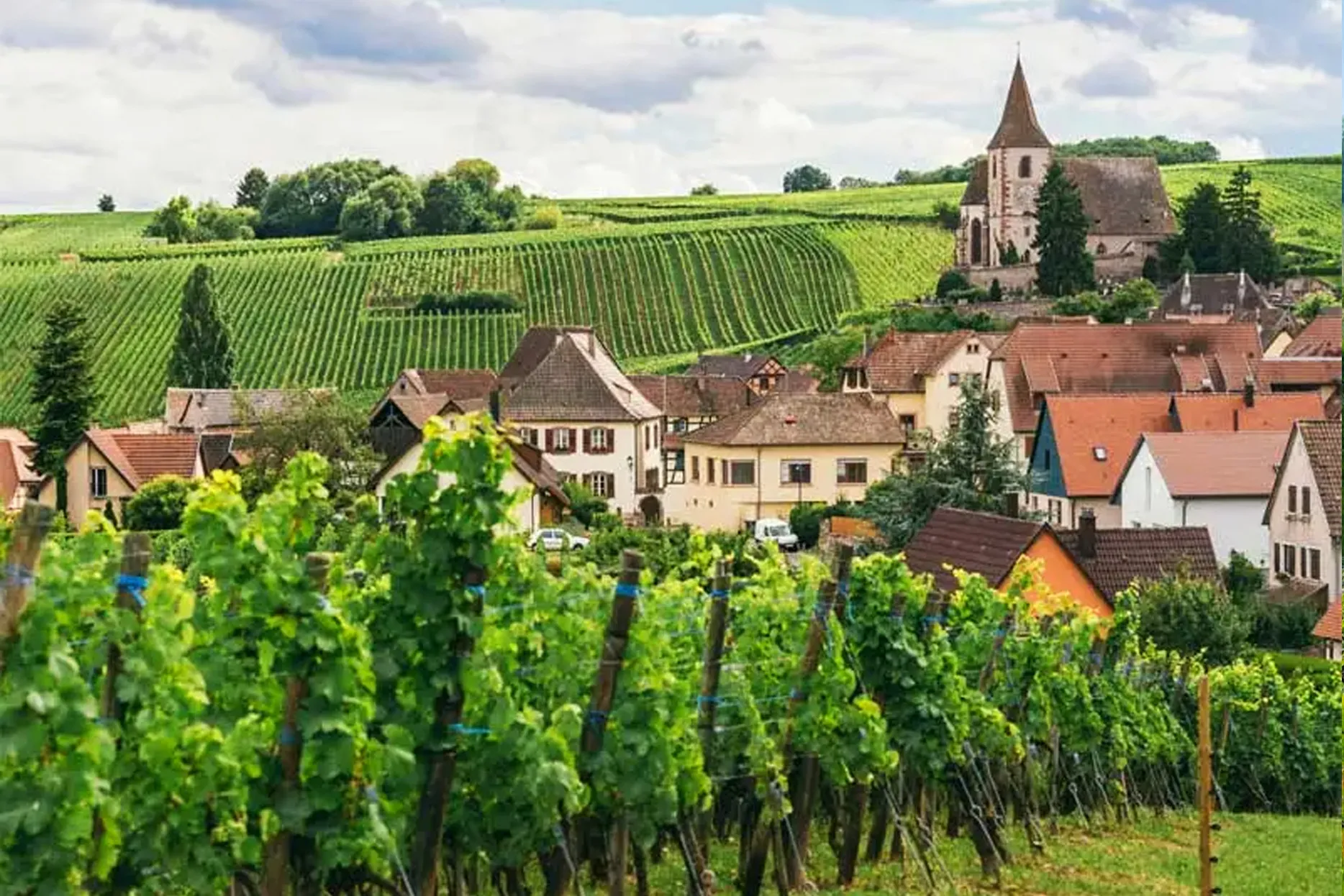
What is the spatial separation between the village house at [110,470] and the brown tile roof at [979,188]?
88303 mm

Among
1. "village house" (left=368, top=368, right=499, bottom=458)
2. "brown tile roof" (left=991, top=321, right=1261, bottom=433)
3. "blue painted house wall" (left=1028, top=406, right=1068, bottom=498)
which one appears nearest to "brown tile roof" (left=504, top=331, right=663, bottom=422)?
"village house" (left=368, top=368, right=499, bottom=458)

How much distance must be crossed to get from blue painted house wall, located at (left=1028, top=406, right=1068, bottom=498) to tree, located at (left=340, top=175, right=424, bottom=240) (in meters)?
95.6

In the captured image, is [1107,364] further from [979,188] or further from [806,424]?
[979,188]

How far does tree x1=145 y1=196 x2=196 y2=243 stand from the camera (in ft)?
558

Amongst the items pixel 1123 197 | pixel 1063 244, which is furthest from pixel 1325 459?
pixel 1123 197

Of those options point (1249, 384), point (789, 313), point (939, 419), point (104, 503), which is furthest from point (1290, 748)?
point (789, 313)

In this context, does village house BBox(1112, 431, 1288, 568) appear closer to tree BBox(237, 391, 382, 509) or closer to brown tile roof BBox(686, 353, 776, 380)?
tree BBox(237, 391, 382, 509)

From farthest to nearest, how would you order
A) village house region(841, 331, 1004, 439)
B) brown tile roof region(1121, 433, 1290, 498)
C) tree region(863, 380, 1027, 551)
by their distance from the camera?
1. village house region(841, 331, 1004, 439)
2. tree region(863, 380, 1027, 551)
3. brown tile roof region(1121, 433, 1290, 498)

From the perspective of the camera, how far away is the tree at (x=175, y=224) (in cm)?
17012

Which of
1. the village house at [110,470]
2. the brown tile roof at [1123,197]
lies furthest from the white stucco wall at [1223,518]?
the brown tile roof at [1123,197]

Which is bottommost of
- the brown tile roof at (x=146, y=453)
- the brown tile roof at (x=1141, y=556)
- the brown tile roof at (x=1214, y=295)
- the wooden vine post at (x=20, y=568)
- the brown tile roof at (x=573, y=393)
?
the wooden vine post at (x=20, y=568)

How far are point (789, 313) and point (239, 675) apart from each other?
4804 inches

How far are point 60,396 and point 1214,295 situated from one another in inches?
2566

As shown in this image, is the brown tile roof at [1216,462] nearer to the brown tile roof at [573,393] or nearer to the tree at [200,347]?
the brown tile roof at [573,393]
